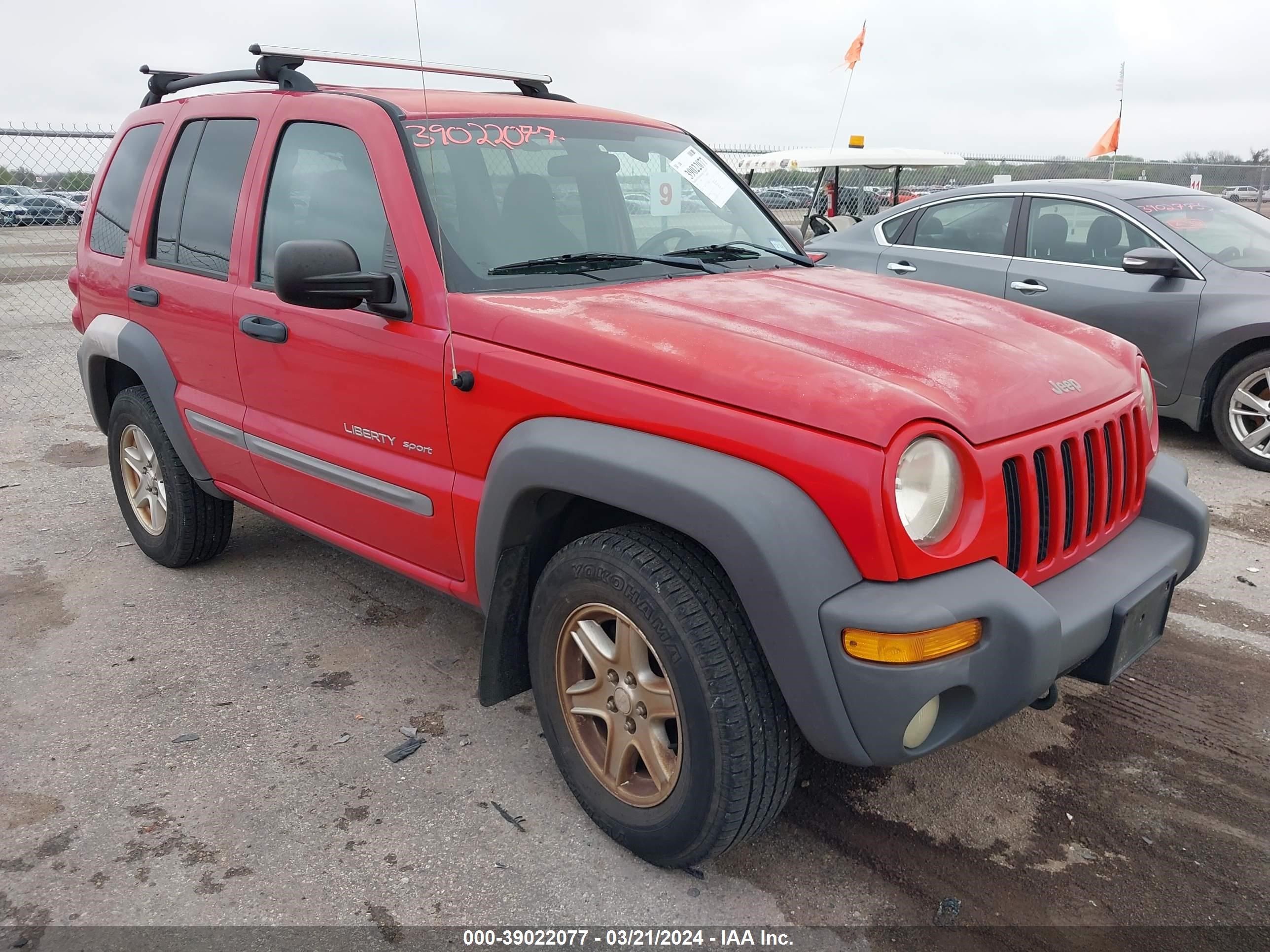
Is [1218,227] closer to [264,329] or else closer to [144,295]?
[264,329]

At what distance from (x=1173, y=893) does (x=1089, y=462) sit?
1075 mm

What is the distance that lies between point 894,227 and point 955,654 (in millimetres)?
5829

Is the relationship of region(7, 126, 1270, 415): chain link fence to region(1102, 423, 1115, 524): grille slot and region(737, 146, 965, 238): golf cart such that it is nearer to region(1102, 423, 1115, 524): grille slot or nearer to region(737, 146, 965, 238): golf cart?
region(737, 146, 965, 238): golf cart

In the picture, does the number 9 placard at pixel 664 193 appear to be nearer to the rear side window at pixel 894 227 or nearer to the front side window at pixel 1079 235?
the front side window at pixel 1079 235

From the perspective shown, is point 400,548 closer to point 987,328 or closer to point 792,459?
point 792,459

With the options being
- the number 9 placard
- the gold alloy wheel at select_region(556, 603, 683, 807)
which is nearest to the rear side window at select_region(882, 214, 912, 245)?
the number 9 placard

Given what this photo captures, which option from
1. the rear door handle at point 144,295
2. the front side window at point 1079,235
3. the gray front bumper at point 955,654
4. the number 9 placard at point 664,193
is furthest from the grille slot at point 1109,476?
the front side window at point 1079,235

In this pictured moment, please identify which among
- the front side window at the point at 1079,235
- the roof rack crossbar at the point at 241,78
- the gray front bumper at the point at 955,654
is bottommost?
the gray front bumper at the point at 955,654

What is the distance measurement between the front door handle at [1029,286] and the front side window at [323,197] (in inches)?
186

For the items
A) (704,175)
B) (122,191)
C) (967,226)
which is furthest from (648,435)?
(967,226)

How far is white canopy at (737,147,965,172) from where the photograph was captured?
1020 centimetres

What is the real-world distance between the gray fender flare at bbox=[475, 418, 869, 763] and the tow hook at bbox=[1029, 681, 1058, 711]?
528 mm

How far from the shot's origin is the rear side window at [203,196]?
3609 millimetres

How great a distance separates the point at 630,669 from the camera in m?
2.46
